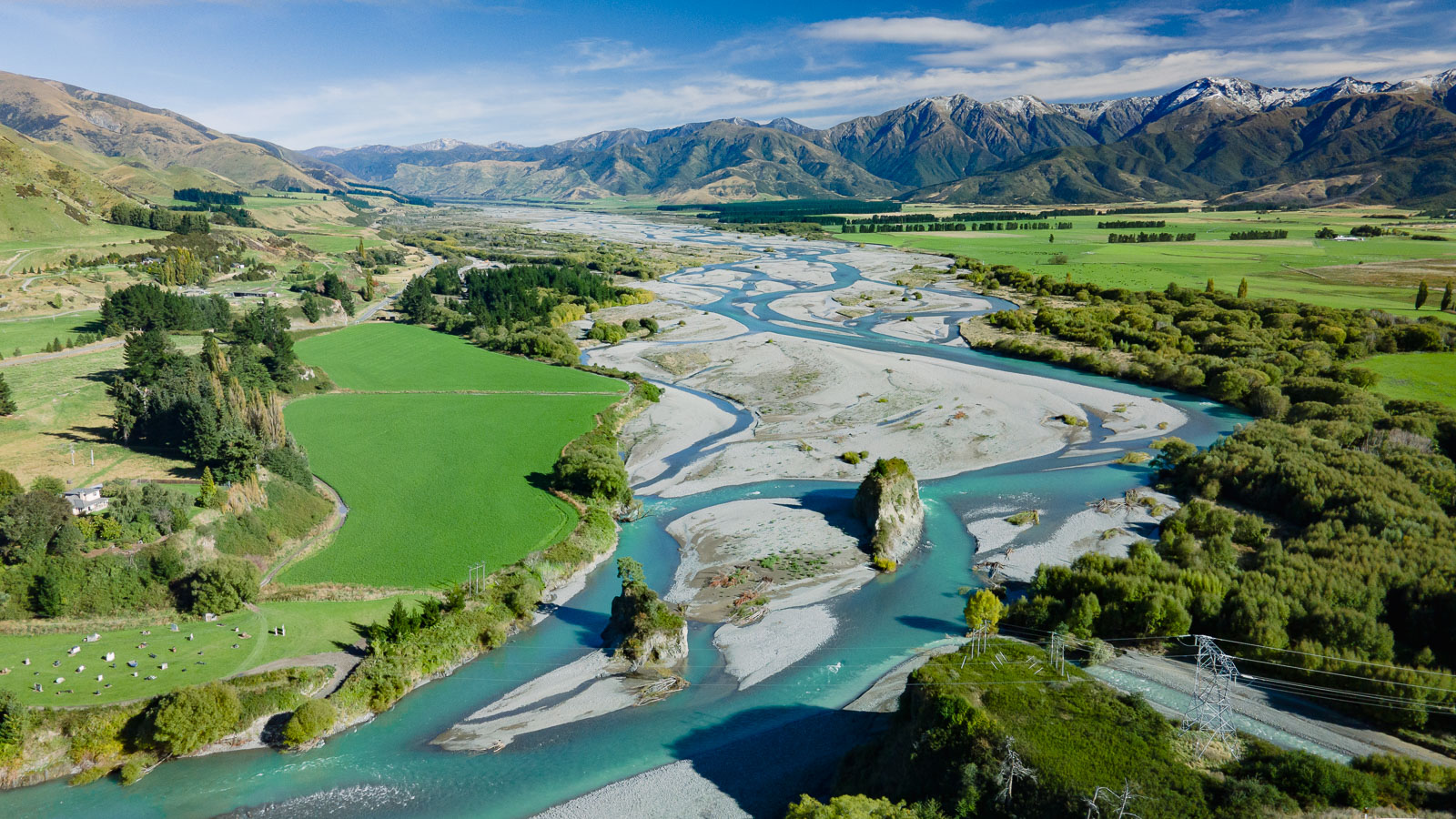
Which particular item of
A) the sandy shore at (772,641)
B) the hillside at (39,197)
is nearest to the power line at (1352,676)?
the sandy shore at (772,641)

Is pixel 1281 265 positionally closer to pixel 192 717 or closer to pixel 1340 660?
pixel 1340 660

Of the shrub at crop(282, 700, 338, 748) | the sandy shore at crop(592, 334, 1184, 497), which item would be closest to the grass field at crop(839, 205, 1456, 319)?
the sandy shore at crop(592, 334, 1184, 497)

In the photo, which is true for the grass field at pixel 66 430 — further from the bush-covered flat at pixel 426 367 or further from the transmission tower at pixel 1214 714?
the transmission tower at pixel 1214 714

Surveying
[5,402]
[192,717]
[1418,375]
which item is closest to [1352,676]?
[192,717]

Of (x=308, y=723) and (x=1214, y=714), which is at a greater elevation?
(x=1214, y=714)

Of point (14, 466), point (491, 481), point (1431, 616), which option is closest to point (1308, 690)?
point (1431, 616)

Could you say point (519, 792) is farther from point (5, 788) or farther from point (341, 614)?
point (5, 788)
